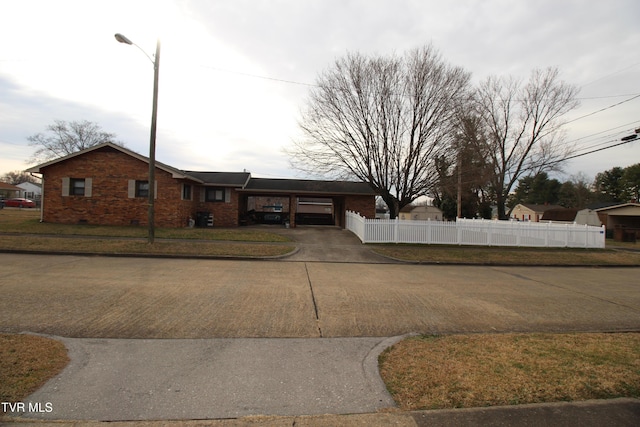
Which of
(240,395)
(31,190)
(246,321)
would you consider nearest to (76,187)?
(246,321)

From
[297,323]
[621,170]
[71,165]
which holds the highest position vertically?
[621,170]

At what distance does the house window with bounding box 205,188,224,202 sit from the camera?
23844 mm

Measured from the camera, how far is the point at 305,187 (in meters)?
24.6

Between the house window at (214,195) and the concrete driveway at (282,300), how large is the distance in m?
12.8

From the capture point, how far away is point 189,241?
48.8 ft

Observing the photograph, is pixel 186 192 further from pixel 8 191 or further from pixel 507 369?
pixel 8 191

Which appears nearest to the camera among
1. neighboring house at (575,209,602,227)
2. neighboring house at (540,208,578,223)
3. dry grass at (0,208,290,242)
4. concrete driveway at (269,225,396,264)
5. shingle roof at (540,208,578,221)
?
concrete driveway at (269,225,396,264)

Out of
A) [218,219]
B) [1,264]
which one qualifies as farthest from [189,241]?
[218,219]

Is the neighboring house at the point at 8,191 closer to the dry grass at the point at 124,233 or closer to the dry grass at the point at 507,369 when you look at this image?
Answer: the dry grass at the point at 124,233

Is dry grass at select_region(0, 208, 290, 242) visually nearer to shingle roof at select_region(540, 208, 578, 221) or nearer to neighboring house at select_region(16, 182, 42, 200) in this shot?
shingle roof at select_region(540, 208, 578, 221)

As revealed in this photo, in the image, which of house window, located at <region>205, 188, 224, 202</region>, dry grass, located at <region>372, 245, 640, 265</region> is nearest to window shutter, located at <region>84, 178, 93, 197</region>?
house window, located at <region>205, 188, 224, 202</region>

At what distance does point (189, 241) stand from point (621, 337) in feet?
44.8

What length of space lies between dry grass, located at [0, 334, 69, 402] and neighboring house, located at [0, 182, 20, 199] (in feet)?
253

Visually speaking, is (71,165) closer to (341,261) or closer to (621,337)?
(341,261)
